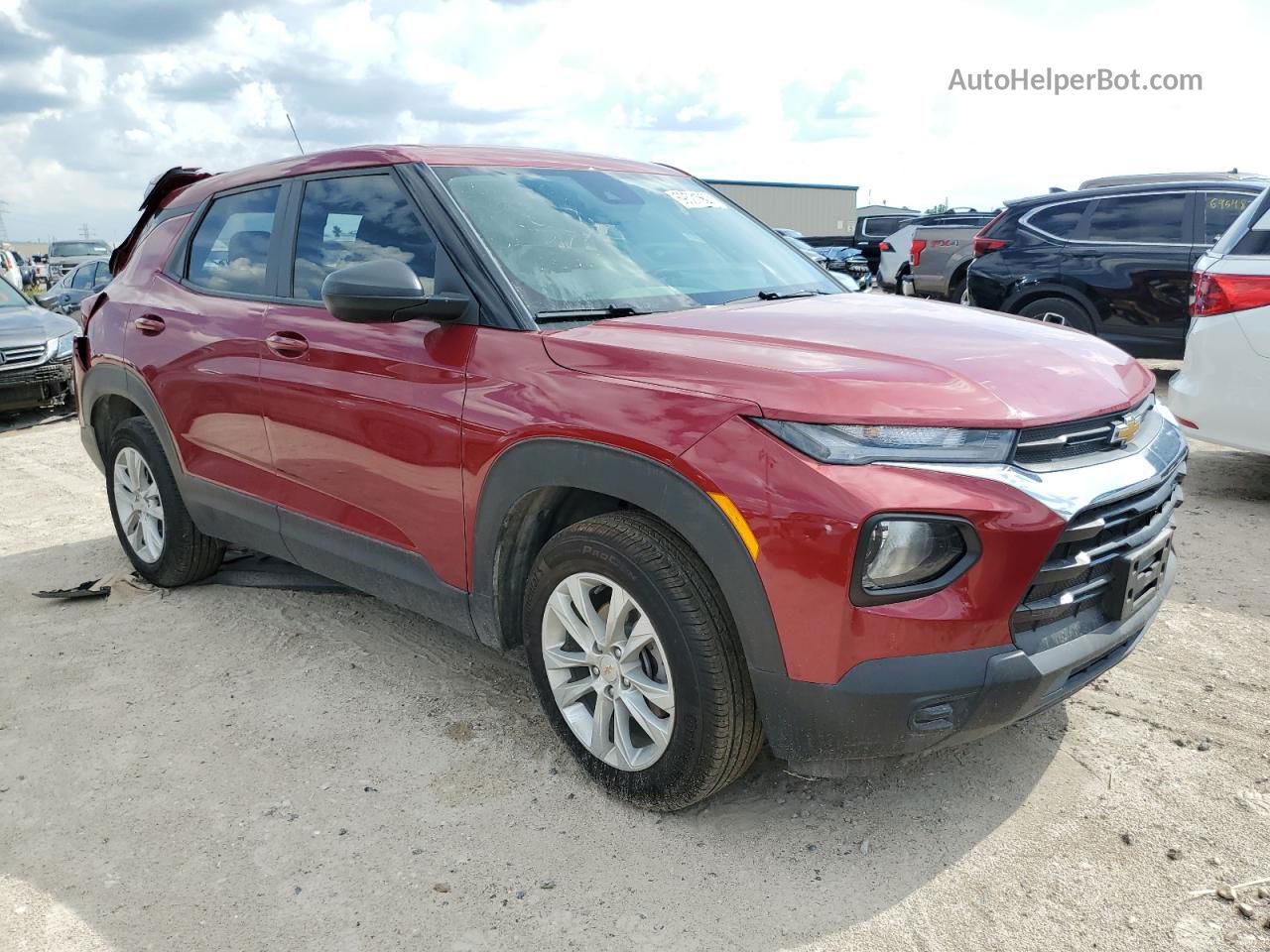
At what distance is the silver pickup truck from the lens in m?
12.9

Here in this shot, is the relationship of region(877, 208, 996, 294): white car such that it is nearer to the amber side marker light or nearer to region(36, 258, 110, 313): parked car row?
region(36, 258, 110, 313): parked car row

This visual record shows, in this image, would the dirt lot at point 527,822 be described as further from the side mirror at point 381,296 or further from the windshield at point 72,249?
the windshield at point 72,249

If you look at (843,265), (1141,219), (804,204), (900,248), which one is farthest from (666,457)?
(804,204)

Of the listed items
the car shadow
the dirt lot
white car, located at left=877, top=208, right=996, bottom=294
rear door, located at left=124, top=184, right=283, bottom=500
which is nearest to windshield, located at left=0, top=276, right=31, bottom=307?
rear door, located at left=124, top=184, right=283, bottom=500

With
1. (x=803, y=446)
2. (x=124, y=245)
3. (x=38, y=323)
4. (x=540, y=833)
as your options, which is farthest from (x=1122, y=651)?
(x=38, y=323)

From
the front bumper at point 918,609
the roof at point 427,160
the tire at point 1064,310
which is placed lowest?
the tire at point 1064,310

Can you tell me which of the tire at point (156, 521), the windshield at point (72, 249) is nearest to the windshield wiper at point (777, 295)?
the tire at point (156, 521)

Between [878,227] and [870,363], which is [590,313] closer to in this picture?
[870,363]

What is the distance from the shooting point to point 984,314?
323 centimetres

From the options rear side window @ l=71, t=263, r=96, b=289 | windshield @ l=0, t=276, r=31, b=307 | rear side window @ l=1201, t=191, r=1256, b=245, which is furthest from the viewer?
rear side window @ l=71, t=263, r=96, b=289

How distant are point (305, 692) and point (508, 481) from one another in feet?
4.51

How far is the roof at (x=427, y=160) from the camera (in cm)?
343

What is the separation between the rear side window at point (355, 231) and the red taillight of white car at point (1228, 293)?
412cm

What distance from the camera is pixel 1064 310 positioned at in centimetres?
893
